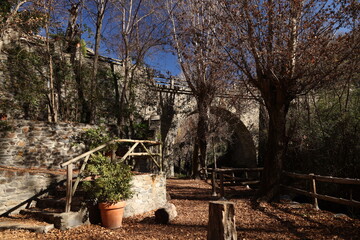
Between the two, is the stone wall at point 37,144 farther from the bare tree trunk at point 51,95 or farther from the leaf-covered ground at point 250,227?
the leaf-covered ground at point 250,227

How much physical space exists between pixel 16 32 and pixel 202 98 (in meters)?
6.95

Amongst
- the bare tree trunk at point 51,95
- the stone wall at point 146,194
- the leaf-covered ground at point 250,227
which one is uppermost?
the bare tree trunk at point 51,95

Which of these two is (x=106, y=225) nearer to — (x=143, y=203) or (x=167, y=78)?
(x=143, y=203)

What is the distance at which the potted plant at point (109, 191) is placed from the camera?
14.4 ft

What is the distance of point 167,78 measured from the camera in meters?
13.1

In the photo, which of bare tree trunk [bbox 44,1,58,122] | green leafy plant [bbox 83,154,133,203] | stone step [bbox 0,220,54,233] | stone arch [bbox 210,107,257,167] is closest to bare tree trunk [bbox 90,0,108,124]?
bare tree trunk [bbox 44,1,58,122]

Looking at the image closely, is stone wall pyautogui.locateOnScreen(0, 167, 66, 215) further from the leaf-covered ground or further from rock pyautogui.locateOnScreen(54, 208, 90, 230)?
rock pyautogui.locateOnScreen(54, 208, 90, 230)

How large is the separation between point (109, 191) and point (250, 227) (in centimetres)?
235

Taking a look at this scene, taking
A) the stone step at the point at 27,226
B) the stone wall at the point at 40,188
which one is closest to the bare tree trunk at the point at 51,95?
the stone wall at the point at 40,188

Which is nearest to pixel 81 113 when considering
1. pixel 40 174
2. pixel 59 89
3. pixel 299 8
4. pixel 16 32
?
pixel 59 89

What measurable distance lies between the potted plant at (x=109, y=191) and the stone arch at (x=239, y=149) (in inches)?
387

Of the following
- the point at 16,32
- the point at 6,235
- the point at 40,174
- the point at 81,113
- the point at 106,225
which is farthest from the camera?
the point at 81,113

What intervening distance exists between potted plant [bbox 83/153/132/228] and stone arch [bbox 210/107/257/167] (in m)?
9.83

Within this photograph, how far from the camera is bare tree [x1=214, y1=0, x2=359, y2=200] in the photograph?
18.4 ft
